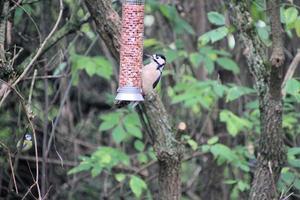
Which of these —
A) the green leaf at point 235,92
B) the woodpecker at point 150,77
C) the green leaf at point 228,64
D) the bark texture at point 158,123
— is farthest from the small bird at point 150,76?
the green leaf at point 228,64

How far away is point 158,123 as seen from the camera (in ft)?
11.8

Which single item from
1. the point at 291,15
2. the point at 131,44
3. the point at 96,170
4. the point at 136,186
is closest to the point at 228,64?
the point at 136,186

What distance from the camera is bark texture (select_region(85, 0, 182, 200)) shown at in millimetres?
3408

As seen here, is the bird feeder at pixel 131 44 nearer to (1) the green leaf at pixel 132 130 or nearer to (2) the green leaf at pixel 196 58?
(1) the green leaf at pixel 132 130

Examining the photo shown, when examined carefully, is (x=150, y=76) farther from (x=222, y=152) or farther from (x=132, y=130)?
(x=132, y=130)

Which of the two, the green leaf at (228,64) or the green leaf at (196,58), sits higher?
the green leaf at (196,58)

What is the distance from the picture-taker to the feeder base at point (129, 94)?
9.62ft

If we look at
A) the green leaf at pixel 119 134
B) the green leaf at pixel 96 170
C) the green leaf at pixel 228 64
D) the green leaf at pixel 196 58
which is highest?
the green leaf at pixel 196 58

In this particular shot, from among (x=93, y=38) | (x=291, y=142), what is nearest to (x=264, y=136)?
(x=291, y=142)

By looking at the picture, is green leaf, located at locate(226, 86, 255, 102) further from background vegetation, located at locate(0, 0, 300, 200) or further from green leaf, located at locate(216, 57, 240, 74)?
green leaf, located at locate(216, 57, 240, 74)

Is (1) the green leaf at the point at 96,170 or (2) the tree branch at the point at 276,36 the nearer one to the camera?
(2) the tree branch at the point at 276,36

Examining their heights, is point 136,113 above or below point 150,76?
below

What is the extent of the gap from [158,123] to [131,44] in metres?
0.57

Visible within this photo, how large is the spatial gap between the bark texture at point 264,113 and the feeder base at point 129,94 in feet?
2.30
